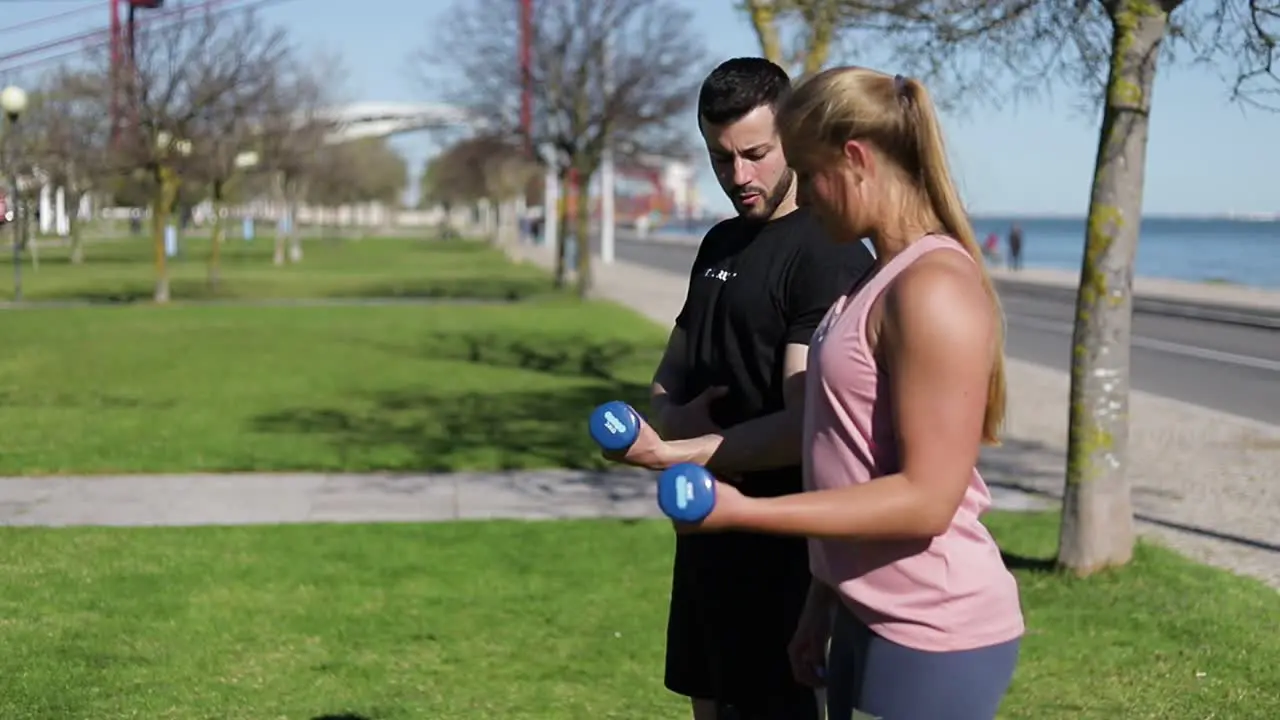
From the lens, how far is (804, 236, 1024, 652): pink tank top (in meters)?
2.41

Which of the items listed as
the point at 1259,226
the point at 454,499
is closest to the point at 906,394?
the point at 454,499

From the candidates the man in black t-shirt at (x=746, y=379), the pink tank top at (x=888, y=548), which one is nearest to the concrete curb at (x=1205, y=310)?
the man in black t-shirt at (x=746, y=379)

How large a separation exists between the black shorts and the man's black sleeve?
1.57 ft

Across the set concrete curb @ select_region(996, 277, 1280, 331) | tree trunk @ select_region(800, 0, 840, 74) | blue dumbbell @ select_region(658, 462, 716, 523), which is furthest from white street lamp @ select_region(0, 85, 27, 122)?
blue dumbbell @ select_region(658, 462, 716, 523)

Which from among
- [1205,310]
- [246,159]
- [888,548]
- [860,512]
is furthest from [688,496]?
Result: [246,159]

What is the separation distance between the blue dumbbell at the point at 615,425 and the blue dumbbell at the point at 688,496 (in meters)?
0.59

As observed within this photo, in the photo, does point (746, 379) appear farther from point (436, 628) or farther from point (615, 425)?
point (436, 628)

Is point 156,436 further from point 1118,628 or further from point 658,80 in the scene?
point 658,80

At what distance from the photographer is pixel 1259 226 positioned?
193 m

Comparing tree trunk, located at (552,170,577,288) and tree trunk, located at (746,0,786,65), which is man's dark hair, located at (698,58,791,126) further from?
tree trunk, located at (552,170,577,288)

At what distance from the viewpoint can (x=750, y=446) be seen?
3037 mm

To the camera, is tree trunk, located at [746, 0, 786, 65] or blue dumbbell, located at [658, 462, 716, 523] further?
tree trunk, located at [746, 0, 786, 65]

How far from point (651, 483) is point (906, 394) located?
824cm

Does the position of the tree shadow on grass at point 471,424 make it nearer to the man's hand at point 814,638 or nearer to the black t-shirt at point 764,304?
the black t-shirt at point 764,304
